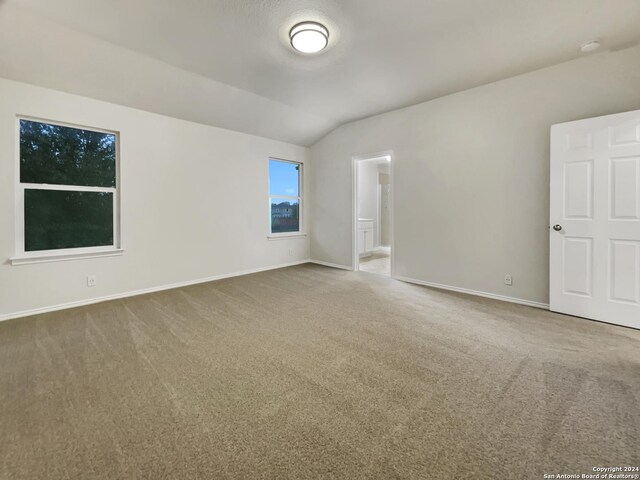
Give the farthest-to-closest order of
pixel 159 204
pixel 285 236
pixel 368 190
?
1. pixel 368 190
2. pixel 285 236
3. pixel 159 204

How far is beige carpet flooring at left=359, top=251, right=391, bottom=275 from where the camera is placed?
5391 millimetres

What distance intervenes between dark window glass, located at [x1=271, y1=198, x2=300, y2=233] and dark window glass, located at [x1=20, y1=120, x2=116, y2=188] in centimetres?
264

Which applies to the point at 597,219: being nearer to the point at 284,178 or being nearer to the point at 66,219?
the point at 284,178

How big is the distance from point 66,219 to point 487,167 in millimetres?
5242

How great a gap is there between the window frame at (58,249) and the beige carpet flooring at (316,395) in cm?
69

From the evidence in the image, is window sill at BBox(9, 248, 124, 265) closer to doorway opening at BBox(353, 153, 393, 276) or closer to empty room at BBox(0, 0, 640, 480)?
empty room at BBox(0, 0, 640, 480)

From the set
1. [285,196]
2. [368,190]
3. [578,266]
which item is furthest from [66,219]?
[368,190]

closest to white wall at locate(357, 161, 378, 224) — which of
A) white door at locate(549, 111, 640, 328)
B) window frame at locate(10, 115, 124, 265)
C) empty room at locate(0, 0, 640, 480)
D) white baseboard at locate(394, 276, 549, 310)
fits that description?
empty room at locate(0, 0, 640, 480)

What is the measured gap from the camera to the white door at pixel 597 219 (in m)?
2.60

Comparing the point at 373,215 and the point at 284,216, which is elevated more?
the point at 373,215

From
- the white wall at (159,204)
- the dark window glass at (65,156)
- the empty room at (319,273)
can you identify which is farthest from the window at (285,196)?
the dark window glass at (65,156)

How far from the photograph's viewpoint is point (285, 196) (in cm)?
577

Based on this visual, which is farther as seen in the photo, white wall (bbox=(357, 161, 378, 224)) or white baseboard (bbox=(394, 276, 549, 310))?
white wall (bbox=(357, 161, 378, 224))

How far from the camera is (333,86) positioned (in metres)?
3.65
